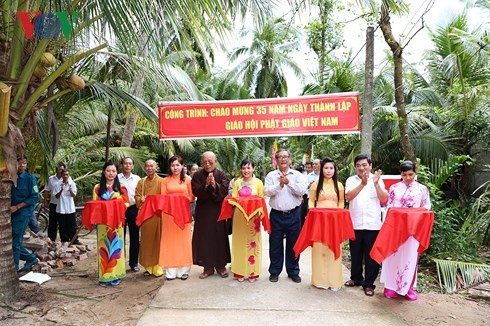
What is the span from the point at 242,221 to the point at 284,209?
1.71 ft

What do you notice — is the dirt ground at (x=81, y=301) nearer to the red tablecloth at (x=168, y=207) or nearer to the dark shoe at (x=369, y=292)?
the red tablecloth at (x=168, y=207)

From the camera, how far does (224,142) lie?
54.4 ft

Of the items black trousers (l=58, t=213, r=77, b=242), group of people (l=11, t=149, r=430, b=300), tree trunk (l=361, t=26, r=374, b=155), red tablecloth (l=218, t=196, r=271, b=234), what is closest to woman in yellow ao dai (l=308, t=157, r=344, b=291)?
group of people (l=11, t=149, r=430, b=300)

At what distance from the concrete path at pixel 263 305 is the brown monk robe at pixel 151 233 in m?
0.41

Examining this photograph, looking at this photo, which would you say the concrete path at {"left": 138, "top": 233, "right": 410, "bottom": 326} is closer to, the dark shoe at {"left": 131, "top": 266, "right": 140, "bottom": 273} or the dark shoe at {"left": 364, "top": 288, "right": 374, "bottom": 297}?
the dark shoe at {"left": 364, "top": 288, "right": 374, "bottom": 297}

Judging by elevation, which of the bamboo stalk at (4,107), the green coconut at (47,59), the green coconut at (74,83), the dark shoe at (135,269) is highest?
the green coconut at (47,59)

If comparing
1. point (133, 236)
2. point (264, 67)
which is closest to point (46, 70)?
point (133, 236)

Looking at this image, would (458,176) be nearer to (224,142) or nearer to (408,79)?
(408,79)

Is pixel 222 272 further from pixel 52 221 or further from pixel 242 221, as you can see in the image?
pixel 52 221

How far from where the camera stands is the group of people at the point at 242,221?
14.4ft

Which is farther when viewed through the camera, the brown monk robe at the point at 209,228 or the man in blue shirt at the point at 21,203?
the brown monk robe at the point at 209,228

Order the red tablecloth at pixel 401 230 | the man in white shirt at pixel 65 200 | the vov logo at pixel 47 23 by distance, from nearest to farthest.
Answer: the vov logo at pixel 47 23 → the red tablecloth at pixel 401 230 → the man in white shirt at pixel 65 200

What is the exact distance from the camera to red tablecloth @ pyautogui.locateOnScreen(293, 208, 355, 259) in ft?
14.1

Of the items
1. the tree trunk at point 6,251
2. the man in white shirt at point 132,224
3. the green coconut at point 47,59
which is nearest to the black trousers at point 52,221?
the man in white shirt at point 132,224
